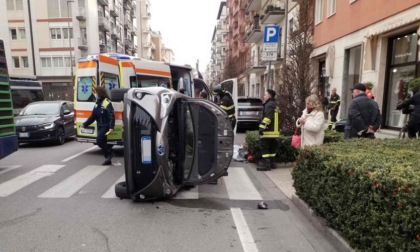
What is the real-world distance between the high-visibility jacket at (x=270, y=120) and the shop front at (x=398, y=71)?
5.52m

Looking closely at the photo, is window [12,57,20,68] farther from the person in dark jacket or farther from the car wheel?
the person in dark jacket

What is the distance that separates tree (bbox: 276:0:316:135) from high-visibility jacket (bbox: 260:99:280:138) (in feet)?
6.00

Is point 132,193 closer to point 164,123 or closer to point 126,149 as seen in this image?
point 126,149

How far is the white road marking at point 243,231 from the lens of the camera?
337cm

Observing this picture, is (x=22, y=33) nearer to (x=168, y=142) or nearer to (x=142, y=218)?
(x=168, y=142)

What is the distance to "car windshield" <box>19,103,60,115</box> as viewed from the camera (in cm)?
1138

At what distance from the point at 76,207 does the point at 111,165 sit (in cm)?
300

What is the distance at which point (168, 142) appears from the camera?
4609 mm

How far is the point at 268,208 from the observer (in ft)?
15.2

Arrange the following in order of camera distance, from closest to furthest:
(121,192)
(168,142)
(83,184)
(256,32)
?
(168,142)
(121,192)
(83,184)
(256,32)

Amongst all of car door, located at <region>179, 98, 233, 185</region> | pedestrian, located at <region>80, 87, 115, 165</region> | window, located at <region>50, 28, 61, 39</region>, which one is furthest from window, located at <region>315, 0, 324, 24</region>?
window, located at <region>50, 28, 61, 39</region>

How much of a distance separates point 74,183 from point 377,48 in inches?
444

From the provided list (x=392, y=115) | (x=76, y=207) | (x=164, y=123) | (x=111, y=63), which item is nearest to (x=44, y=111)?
(x=111, y=63)

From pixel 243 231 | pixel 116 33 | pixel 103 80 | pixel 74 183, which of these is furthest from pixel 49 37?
pixel 243 231
